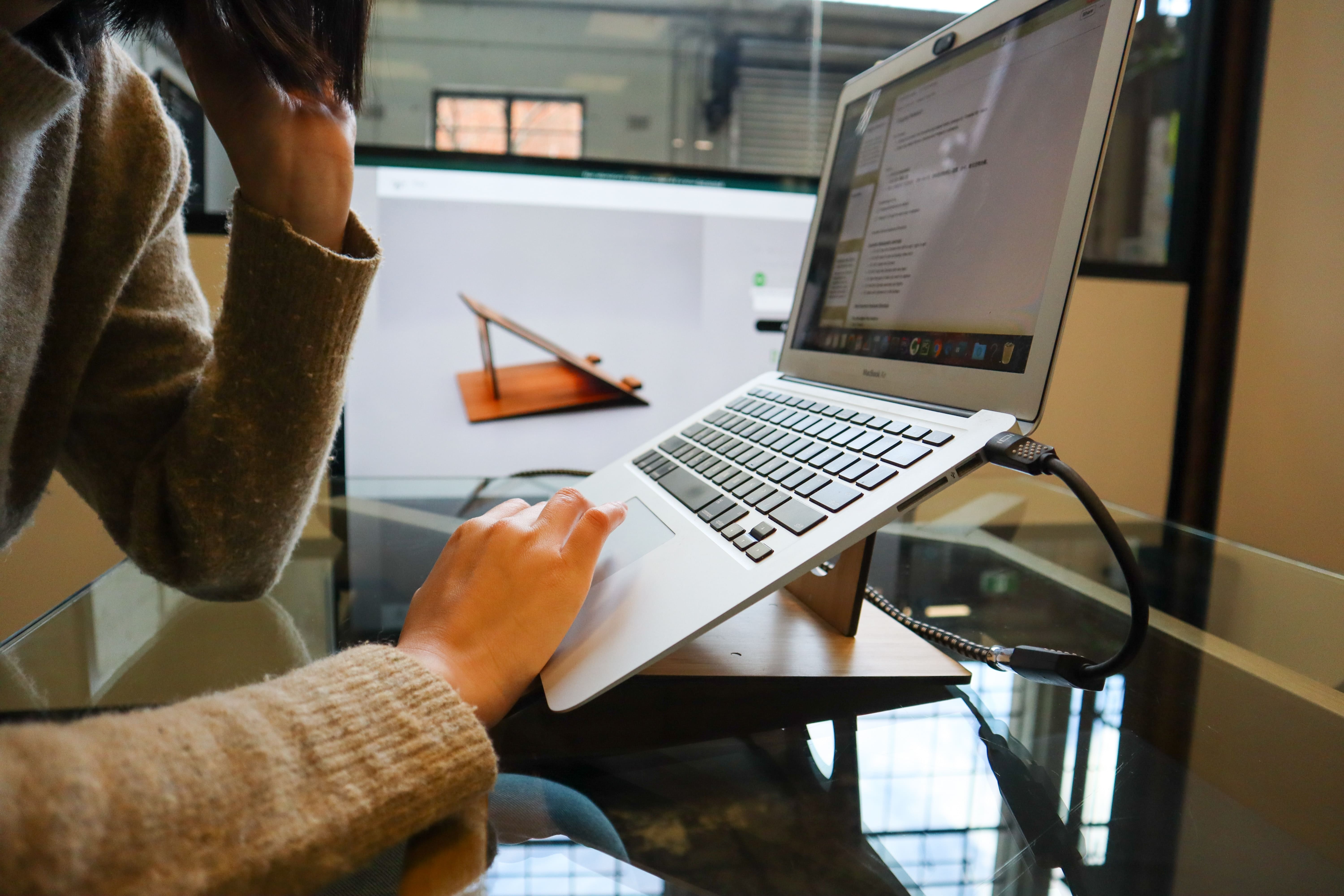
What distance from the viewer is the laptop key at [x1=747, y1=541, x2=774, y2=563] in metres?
0.33

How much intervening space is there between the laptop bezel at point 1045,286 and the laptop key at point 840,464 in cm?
8

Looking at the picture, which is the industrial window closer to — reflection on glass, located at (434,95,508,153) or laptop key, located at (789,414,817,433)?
reflection on glass, located at (434,95,508,153)

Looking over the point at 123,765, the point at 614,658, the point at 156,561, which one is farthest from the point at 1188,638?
the point at 156,561

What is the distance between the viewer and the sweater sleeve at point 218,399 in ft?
1.44

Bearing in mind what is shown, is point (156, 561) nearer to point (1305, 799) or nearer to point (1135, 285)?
point (1305, 799)

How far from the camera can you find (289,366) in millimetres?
451

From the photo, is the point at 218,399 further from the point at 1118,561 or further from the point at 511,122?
the point at 511,122

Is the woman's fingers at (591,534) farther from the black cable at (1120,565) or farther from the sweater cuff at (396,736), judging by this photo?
the black cable at (1120,565)

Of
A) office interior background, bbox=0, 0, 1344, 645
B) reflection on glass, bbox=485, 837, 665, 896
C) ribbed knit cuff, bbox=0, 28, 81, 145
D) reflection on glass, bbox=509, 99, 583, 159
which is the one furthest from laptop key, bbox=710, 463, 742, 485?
reflection on glass, bbox=509, 99, 583, 159

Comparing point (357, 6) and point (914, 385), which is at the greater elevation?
point (357, 6)

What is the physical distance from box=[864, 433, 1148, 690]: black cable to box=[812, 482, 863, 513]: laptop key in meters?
0.06

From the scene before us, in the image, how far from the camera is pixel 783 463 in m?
0.41

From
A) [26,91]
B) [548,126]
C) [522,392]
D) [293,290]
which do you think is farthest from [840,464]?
[548,126]

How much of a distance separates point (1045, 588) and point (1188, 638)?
4.7 inches
